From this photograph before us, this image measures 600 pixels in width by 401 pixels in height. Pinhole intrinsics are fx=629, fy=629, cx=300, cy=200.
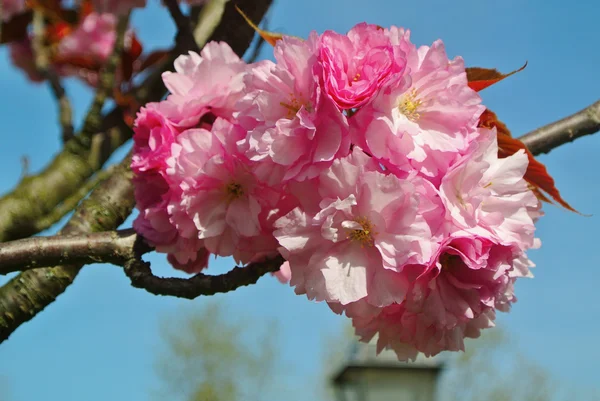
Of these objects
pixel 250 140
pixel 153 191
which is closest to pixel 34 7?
pixel 153 191

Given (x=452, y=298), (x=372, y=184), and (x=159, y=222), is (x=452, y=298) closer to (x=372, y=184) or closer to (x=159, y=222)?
(x=372, y=184)

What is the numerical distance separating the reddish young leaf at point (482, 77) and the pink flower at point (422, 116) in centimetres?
7

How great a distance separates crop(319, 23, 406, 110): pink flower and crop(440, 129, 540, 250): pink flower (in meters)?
0.18

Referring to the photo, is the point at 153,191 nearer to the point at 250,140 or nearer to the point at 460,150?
the point at 250,140

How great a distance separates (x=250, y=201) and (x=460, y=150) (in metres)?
0.36

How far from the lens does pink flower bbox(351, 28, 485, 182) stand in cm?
96

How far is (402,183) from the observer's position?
0.94 meters

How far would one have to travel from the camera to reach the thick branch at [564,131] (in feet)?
4.64

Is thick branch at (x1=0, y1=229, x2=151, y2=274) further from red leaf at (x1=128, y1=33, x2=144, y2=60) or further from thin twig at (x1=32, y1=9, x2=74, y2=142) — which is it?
red leaf at (x1=128, y1=33, x2=144, y2=60)

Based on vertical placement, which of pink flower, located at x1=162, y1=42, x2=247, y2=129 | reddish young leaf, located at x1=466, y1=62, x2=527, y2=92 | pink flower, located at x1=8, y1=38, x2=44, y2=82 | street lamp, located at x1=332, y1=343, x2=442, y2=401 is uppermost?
pink flower, located at x1=8, y1=38, x2=44, y2=82

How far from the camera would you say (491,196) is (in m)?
1.02

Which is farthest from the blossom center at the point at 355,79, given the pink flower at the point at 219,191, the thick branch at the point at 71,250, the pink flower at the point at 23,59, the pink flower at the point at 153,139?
the pink flower at the point at 23,59

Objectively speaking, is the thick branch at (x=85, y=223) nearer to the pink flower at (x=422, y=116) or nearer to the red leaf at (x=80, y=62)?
the pink flower at (x=422, y=116)

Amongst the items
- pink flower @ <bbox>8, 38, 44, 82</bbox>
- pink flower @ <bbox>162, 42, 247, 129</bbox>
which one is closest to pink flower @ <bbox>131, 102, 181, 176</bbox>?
pink flower @ <bbox>162, 42, 247, 129</bbox>
